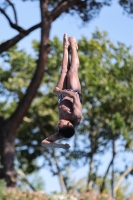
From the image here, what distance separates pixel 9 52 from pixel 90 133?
13.4ft

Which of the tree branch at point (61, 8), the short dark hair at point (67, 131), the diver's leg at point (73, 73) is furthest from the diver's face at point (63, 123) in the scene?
the tree branch at point (61, 8)

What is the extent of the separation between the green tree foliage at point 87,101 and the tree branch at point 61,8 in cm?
249

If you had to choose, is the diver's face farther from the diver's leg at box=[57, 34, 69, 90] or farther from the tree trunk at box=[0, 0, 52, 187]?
the tree trunk at box=[0, 0, 52, 187]

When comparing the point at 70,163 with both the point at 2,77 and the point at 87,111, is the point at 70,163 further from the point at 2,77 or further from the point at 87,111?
the point at 2,77

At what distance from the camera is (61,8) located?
61.3 feet

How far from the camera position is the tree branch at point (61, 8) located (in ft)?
60.3

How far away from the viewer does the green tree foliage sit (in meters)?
21.6

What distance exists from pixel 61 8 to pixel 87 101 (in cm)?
469

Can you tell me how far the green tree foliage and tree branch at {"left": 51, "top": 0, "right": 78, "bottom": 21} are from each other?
2.49m

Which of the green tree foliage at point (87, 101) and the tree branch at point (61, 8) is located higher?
the tree branch at point (61, 8)

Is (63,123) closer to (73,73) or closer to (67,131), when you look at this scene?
(67,131)

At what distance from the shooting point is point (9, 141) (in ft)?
59.1

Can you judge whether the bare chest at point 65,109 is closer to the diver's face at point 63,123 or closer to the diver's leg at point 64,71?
the diver's face at point 63,123

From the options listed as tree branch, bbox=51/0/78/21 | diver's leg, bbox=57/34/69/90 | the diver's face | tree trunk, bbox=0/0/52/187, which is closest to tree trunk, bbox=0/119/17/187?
tree trunk, bbox=0/0/52/187
